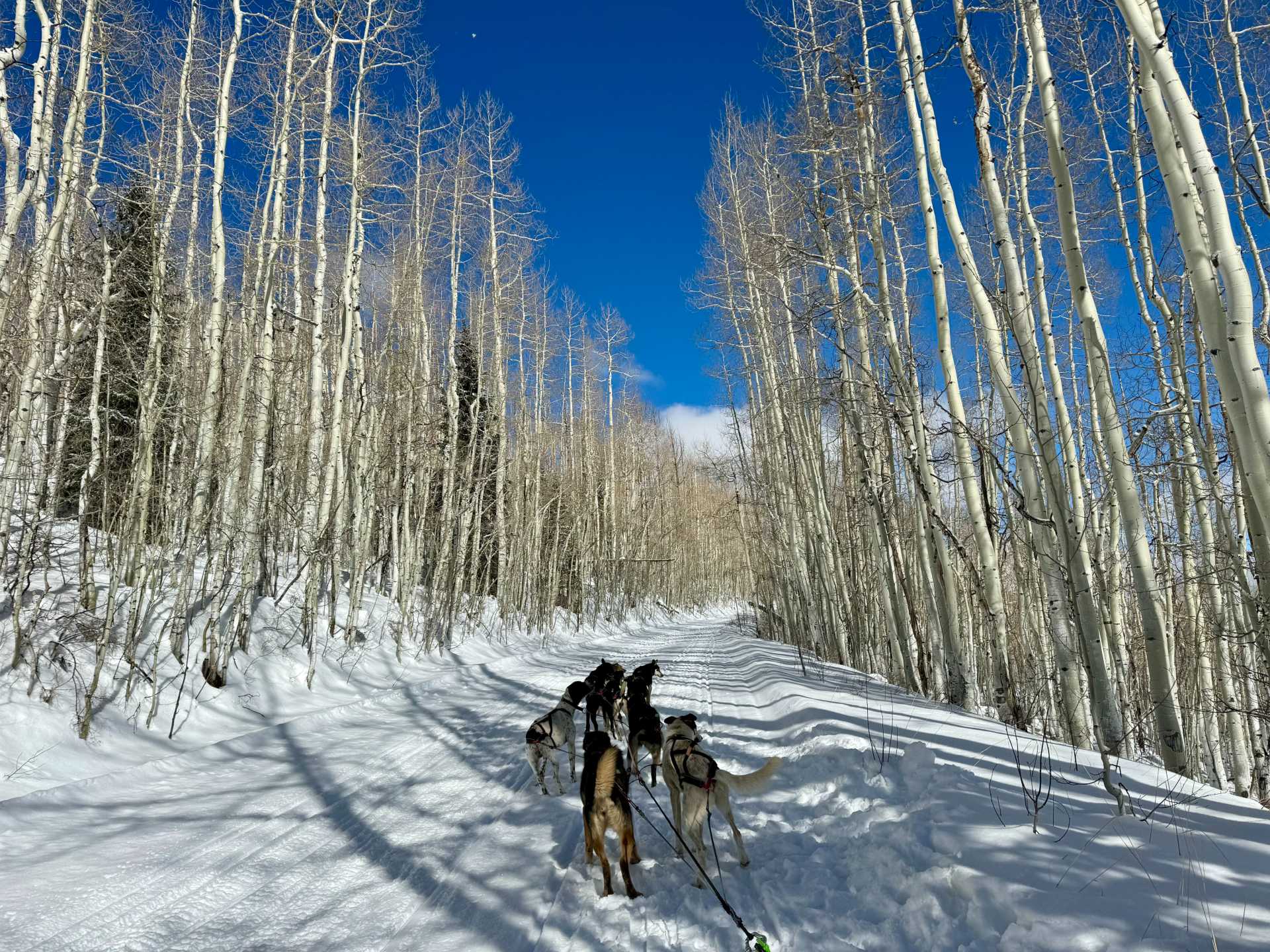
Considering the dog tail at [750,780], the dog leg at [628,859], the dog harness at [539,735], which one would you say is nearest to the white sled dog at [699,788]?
the dog tail at [750,780]

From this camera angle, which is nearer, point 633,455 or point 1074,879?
point 1074,879

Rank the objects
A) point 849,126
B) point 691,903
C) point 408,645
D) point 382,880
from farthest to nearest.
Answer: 1. point 408,645
2. point 849,126
3. point 382,880
4. point 691,903

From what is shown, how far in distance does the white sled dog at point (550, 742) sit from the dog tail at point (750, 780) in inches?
76.8

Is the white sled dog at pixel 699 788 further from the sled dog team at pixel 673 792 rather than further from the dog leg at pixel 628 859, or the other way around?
the dog leg at pixel 628 859

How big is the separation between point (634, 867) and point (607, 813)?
516 millimetres

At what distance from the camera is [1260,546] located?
3783mm

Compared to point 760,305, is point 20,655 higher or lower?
lower

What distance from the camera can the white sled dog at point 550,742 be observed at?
5.38 metres

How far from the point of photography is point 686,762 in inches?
152

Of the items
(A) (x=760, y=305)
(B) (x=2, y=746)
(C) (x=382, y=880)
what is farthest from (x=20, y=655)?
(A) (x=760, y=305)

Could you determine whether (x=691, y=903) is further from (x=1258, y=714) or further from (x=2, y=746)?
(x=2, y=746)

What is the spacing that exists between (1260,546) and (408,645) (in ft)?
46.2

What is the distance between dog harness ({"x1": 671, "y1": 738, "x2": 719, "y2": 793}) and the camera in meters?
3.76

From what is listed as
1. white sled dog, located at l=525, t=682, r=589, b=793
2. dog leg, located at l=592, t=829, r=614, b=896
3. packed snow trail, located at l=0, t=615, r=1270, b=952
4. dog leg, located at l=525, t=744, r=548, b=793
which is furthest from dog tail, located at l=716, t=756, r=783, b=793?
dog leg, located at l=525, t=744, r=548, b=793
